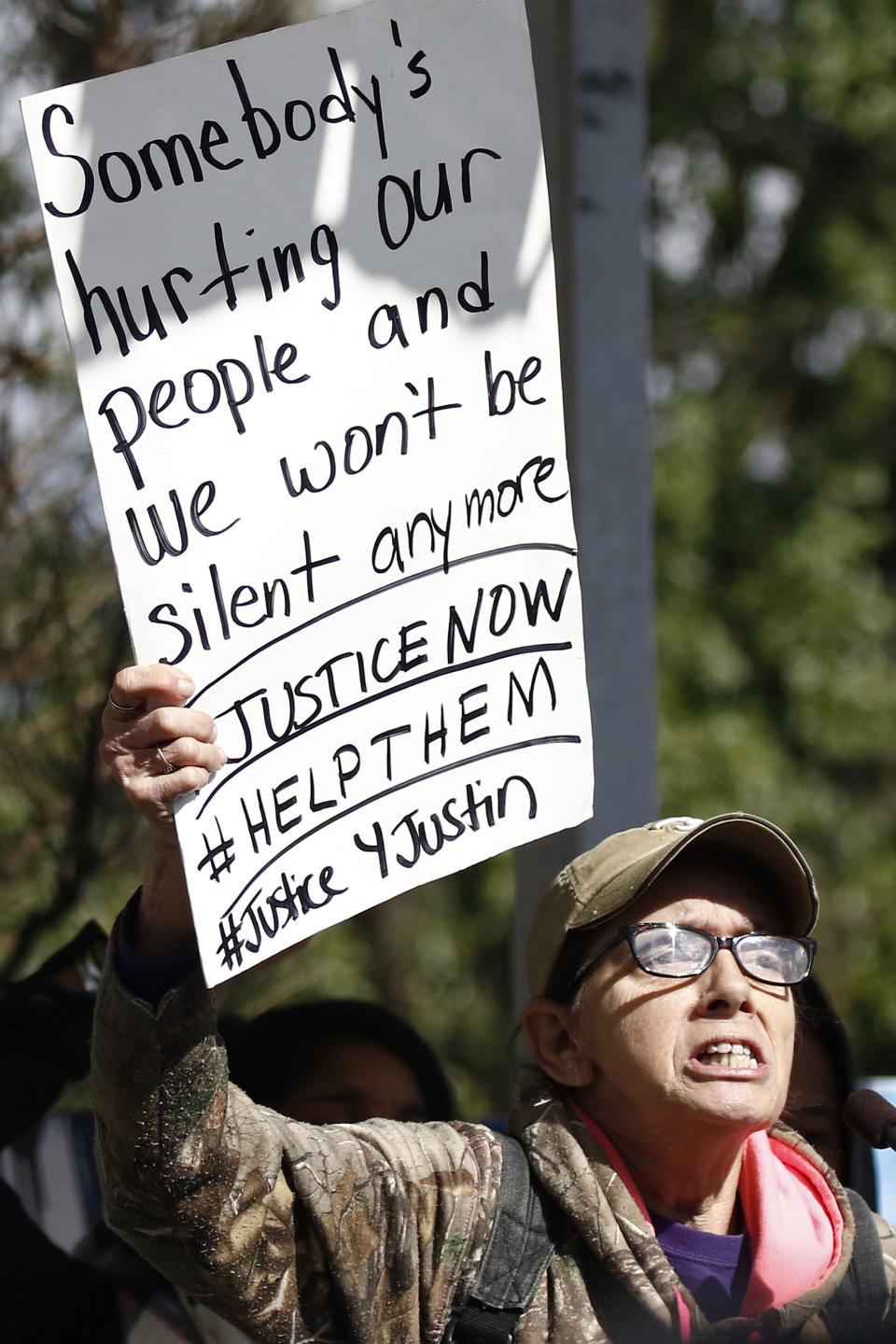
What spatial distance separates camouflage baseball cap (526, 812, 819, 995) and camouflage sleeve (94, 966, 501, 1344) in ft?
0.92

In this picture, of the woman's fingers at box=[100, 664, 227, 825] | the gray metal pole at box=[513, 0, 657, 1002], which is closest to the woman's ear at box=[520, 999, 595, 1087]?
the woman's fingers at box=[100, 664, 227, 825]

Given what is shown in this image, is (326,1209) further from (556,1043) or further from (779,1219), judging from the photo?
(779,1219)

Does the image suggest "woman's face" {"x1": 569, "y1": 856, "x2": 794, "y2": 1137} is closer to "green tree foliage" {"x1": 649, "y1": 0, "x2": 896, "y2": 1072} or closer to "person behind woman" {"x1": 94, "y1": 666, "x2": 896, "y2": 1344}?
"person behind woman" {"x1": 94, "y1": 666, "x2": 896, "y2": 1344}

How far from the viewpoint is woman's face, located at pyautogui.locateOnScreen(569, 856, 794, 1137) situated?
5.13 ft

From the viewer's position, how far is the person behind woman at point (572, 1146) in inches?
54.3

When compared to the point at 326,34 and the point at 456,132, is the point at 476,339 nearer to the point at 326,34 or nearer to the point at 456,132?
the point at 456,132

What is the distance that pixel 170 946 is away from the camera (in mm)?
1404

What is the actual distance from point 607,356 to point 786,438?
234 inches

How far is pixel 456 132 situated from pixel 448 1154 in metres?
1.09

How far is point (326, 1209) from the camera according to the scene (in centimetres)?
143

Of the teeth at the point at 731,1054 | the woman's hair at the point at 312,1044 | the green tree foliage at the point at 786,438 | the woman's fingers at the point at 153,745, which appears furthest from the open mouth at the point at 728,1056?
the green tree foliage at the point at 786,438

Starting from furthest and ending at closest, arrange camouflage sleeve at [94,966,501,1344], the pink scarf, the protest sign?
the pink scarf, the protest sign, camouflage sleeve at [94,966,501,1344]

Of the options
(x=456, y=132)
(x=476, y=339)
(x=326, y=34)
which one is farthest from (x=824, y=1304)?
(x=326, y=34)

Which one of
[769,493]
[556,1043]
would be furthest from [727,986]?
[769,493]
